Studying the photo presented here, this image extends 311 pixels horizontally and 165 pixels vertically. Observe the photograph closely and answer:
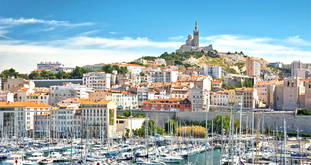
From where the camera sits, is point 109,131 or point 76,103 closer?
point 109,131

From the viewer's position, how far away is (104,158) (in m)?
27.3

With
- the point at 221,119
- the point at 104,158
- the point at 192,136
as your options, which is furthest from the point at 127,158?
the point at 221,119

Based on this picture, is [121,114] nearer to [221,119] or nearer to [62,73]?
[221,119]

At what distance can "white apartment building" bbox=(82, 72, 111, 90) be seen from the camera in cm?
5569

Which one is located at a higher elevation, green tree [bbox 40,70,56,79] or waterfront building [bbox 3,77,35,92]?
green tree [bbox 40,70,56,79]

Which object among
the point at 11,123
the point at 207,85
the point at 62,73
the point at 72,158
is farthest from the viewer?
the point at 62,73

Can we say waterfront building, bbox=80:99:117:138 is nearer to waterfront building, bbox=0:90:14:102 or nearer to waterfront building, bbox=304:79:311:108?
waterfront building, bbox=0:90:14:102

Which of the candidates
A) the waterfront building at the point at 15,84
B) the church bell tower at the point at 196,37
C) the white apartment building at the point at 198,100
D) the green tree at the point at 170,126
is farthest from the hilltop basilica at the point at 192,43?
the green tree at the point at 170,126

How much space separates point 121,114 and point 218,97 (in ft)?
31.1

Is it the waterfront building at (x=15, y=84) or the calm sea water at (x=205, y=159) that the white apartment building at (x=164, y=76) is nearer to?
the waterfront building at (x=15, y=84)

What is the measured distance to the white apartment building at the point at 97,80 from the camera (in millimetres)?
55688

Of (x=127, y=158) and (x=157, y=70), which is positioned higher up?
(x=157, y=70)

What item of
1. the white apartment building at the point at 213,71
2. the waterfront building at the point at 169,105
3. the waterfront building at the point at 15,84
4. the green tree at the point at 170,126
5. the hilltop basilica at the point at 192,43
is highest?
the hilltop basilica at the point at 192,43

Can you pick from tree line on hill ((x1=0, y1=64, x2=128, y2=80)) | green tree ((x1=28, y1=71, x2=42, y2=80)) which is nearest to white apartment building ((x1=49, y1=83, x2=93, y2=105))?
tree line on hill ((x1=0, y1=64, x2=128, y2=80))
